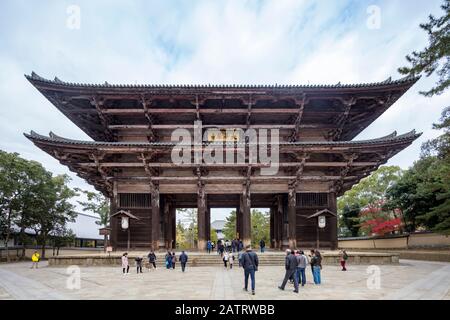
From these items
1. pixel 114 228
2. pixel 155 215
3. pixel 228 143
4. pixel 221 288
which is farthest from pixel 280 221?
pixel 221 288

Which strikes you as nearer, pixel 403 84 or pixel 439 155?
pixel 439 155

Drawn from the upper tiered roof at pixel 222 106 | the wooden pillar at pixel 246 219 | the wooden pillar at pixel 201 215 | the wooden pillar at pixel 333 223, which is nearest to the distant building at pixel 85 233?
the upper tiered roof at pixel 222 106

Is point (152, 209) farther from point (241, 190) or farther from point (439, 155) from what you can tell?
point (439, 155)

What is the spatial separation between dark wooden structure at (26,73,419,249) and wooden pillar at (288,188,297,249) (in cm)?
7

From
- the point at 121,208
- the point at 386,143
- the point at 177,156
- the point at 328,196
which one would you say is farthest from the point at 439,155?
the point at 121,208

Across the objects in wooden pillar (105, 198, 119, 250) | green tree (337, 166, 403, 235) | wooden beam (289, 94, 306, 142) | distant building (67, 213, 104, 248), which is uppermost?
wooden beam (289, 94, 306, 142)

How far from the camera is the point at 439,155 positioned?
1812 cm

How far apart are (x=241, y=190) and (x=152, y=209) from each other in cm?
648

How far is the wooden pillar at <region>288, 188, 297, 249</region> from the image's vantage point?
23.6 meters

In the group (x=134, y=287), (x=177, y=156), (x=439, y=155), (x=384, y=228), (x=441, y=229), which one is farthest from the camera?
(x=384, y=228)

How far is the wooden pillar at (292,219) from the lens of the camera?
77.4 ft

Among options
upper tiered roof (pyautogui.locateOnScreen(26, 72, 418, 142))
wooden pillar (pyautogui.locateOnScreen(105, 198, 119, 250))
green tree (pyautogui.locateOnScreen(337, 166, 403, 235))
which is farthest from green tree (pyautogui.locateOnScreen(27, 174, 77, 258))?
green tree (pyautogui.locateOnScreen(337, 166, 403, 235))

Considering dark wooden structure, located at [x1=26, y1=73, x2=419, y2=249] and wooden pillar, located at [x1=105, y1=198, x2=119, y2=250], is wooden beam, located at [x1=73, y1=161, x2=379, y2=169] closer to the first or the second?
dark wooden structure, located at [x1=26, y1=73, x2=419, y2=249]

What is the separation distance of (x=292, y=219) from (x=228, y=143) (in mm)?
7194
